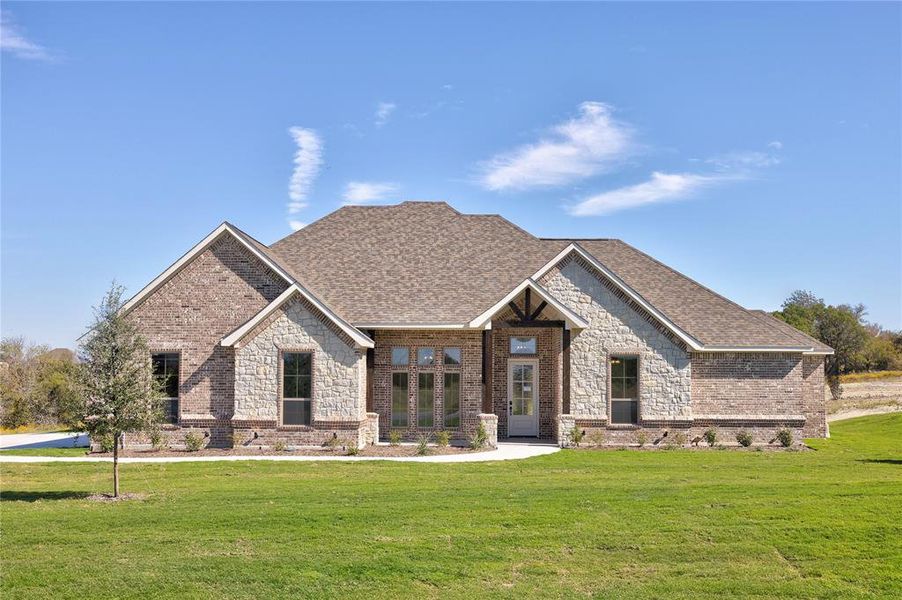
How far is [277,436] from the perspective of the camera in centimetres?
2267

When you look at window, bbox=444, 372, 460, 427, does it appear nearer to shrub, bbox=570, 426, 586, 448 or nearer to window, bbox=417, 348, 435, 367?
window, bbox=417, 348, 435, 367

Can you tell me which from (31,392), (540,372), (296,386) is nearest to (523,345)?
(540,372)

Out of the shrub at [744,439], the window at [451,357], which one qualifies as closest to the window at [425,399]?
the window at [451,357]

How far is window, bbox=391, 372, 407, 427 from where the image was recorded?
24.8 meters

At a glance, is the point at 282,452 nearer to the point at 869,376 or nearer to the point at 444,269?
the point at 444,269

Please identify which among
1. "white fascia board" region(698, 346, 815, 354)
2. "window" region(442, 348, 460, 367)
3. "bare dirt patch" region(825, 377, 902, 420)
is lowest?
"bare dirt patch" region(825, 377, 902, 420)

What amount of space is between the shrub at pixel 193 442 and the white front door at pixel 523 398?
1002cm

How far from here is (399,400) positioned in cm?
2484

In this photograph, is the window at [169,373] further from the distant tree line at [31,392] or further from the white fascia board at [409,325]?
the distant tree line at [31,392]

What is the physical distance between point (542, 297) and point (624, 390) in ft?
13.7

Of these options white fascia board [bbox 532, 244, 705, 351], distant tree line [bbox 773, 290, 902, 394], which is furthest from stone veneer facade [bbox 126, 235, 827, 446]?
distant tree line [bbox 773, 290, 902, 394]

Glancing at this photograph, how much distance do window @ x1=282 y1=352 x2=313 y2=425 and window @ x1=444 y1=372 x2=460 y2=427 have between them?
4626 millimetres

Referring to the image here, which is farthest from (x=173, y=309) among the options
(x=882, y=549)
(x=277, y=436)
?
(x=882, y=549)

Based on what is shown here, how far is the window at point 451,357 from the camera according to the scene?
974 inches
